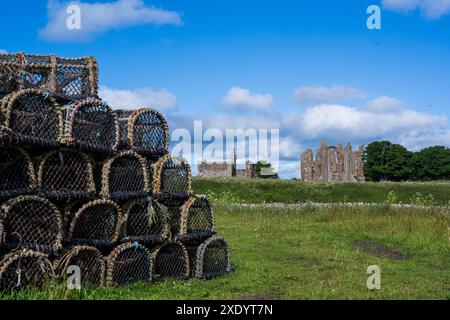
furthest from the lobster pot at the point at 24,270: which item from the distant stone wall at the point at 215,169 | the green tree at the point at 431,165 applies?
the green tree at the point at 431,165

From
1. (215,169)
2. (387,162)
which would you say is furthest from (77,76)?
(387,162)

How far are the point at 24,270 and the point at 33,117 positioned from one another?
241 centimetres

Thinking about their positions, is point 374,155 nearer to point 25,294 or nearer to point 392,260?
point 392,260

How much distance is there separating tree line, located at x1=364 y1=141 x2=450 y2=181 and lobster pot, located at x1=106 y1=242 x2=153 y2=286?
224 feet

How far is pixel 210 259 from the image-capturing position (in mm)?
11414

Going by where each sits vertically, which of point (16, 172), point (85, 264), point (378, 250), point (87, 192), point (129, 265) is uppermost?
point (16, 172)

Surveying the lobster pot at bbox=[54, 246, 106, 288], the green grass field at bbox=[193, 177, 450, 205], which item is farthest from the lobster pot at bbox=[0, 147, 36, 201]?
the green grass field at bbox=[193, 177, 450, 205]

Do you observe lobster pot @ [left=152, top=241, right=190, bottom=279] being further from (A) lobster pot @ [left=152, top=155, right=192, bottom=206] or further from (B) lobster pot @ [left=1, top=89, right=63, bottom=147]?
(B) lobster pot @ [left=1, top=89, right=63, bottom=147]

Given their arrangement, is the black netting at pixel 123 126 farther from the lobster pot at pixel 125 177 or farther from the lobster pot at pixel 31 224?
the lobster pot at pixel 31 224

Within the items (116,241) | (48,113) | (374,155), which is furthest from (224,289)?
(374,155)

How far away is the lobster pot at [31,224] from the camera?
844 centimetres

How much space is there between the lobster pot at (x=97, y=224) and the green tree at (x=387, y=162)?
2710 inches

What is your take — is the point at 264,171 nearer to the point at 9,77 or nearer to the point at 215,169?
the point at 215,169

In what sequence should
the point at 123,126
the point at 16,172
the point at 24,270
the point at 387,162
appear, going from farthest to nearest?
the point at 387,162 → the point at 123,126 → the point at 16,172 → the point at 24,270
